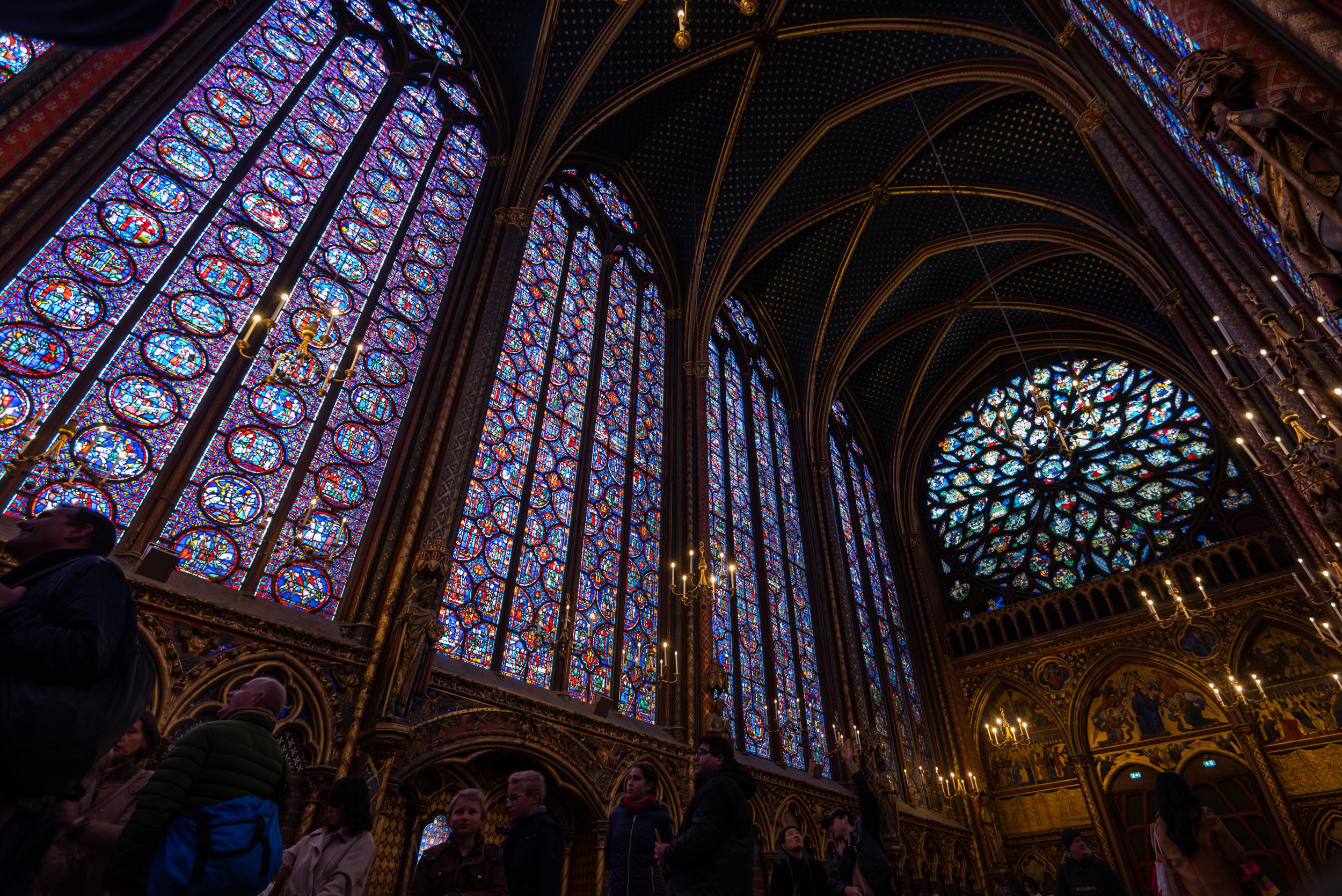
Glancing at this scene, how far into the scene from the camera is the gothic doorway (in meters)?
12.7

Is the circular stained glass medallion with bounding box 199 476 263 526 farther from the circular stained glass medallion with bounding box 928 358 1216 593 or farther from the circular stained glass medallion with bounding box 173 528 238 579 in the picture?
the circular stained glass medallion with bounding box 928 358 1216 593

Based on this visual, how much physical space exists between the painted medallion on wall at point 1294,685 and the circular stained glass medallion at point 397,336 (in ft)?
53.0

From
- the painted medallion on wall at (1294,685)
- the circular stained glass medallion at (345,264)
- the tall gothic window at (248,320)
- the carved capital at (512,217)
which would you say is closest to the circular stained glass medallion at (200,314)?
the tall gothic window at (248,320)

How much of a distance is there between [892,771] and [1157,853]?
10.9m

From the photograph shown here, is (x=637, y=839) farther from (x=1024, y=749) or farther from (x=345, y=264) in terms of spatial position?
(x=1024, y=749)

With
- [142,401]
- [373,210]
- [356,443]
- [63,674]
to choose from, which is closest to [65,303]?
[142,401]

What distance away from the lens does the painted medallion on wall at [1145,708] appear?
46.9 ft

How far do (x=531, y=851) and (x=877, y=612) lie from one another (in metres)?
15.0

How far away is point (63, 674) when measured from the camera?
1.69m

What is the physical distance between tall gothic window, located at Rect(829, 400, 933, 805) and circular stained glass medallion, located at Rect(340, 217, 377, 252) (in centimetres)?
1135

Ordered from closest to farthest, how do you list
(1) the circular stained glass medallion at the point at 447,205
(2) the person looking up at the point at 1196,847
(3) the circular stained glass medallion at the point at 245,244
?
(2) the person looking up at the point at 1196,847 < (3) the circular stained glass medallion at the point at 245,244 < (1) the circular stained glass medallion at the point at 447,205

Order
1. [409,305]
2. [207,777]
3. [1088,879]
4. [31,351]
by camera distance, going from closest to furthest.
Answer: [207,777] → [1088,879] → [31,351] → [409,305]

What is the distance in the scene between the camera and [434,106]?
424 inches

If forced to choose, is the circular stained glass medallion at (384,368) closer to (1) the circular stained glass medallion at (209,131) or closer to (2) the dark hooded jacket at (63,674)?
(1) the circular stained glass medallion at (209,131)
